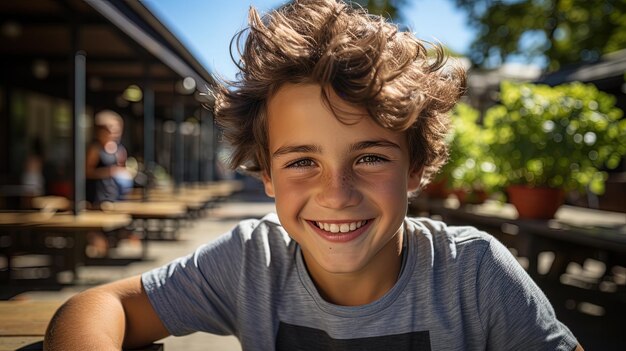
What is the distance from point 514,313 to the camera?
135 centimetres

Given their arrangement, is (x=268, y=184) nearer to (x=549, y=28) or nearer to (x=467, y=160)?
(x=467, y=160)

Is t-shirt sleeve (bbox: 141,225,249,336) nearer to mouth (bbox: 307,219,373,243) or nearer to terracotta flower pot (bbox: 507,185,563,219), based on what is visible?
mouth (bbox: 307,219,373,243)

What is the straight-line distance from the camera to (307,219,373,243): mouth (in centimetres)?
142

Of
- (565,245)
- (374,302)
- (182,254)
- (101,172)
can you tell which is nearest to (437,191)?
(565,245)

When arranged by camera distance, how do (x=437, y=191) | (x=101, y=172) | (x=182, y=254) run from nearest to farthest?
(x=437, y=191) → (x=101, y=172) → (x=182, y=254)

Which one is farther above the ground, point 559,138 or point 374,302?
point 559,138

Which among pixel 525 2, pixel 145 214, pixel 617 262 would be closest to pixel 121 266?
pixel 145 214

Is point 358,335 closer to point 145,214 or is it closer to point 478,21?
point 145,214

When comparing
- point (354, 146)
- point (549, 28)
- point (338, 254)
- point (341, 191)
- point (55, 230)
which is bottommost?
point (55, 230)

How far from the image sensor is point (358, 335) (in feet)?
4.62

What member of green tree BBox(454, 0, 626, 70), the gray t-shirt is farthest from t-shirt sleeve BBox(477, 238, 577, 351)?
green tree BBox(454, 0, 626, 70)

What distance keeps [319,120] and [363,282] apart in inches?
17.6

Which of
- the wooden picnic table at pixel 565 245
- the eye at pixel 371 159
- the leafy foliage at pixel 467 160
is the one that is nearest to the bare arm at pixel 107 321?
the eye at pixel 371 159

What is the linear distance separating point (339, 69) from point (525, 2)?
80.5 feet
